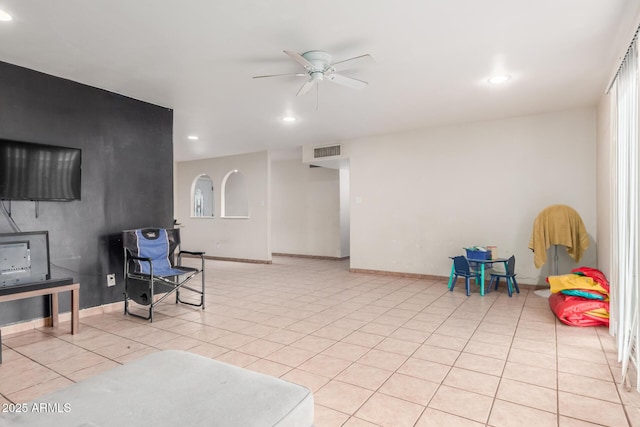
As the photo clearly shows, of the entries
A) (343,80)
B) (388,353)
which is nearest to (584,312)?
(388,353)

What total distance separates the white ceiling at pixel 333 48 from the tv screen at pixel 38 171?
2.61ft

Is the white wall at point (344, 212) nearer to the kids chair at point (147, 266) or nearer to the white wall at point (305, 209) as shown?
the white wall at point (305, 209)

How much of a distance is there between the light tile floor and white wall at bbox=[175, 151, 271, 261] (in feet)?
11.1

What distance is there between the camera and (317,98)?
4488mm

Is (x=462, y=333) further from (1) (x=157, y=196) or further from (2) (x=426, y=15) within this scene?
(1) (x=157, y=196)

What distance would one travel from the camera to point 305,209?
9.15 meters

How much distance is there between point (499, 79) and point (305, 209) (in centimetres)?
592

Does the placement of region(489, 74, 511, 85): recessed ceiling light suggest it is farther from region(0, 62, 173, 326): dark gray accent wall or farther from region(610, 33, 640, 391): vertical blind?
region(0, 62, 173, 326): dark gray accent wall

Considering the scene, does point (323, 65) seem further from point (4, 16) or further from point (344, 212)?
point (344, 212)

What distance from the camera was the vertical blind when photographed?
8.32 feet

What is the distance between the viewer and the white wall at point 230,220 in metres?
8.19

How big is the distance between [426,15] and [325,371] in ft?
8.75

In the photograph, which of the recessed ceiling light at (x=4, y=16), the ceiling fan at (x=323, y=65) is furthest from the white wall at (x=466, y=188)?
the recessed ceiling light at (x=4, y=16)

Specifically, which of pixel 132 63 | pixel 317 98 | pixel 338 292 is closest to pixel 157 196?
pixel 132 63
